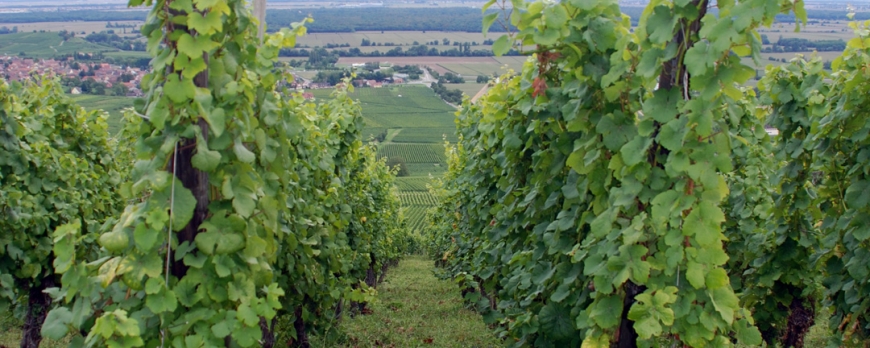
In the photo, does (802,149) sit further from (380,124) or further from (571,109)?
(380,124)

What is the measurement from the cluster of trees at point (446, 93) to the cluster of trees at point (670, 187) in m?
49.3

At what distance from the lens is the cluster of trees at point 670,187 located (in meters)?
2.30

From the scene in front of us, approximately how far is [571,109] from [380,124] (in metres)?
49.4

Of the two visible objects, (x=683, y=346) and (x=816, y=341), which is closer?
(x=683, y=346)

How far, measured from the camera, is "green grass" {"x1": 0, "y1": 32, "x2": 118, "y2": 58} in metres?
40.1

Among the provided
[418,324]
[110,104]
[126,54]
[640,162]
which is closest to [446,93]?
[126,54]

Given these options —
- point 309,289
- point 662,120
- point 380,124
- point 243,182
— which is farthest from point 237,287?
point 380,124

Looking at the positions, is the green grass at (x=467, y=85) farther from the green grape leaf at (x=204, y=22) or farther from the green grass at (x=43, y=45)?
the green grape leaf at (x=204, y=22)

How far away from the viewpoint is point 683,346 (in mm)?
2529

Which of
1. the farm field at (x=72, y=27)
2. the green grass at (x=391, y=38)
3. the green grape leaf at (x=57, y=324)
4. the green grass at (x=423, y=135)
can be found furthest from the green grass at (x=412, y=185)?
the green grape leaf at (x=57, y=324)

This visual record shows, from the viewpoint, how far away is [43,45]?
43.7 meters

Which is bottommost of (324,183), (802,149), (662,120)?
(324,183)

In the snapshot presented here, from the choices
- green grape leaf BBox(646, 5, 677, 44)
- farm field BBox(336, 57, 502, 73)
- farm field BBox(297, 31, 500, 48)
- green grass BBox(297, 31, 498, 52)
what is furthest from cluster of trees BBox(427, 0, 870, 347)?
farm field BBox(297, 31, 500, 48)

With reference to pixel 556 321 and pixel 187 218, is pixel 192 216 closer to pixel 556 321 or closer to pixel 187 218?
pixel 187 218
